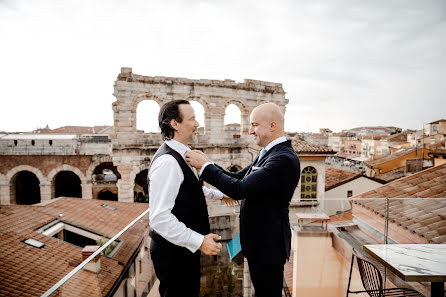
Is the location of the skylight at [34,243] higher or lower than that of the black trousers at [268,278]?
lower

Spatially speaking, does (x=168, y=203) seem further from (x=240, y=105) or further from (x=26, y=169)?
(x=26, y=169)

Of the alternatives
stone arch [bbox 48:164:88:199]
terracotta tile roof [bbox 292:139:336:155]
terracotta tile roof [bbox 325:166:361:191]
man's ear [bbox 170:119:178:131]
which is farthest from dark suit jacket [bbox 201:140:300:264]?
stone arch [bbox 48:164:88:199]

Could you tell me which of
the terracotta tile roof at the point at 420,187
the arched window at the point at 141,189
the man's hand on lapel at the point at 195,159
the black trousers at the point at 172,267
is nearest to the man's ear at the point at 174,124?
the man's hand on lapel at the point at 195,159

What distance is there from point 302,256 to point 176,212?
4.47 metres

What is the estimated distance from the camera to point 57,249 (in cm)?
669

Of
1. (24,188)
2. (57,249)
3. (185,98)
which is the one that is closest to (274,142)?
(57,249)

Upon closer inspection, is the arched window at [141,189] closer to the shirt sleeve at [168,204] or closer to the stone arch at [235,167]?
the stone arch at [235,167]

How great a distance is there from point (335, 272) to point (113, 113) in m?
11.6

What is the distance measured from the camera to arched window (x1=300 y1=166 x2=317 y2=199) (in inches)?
546

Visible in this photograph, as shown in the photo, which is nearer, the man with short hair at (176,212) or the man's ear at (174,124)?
the man with short hair at (176,212)

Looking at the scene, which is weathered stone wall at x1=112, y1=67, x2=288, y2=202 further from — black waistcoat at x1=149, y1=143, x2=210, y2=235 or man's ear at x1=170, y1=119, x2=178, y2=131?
black waistcoat at x1=149, y1=143, x2=210, y2=235

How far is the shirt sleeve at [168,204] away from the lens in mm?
1861

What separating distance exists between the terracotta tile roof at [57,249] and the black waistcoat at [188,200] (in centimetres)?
101

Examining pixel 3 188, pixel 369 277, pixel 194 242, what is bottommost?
pixel 3 188
